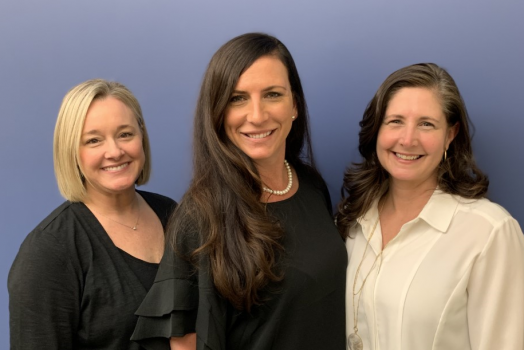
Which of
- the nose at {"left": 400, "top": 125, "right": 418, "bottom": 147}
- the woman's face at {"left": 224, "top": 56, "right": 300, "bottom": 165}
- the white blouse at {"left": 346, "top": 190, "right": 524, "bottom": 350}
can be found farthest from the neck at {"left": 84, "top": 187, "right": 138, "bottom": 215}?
the nose at {"left": 400, "top": 125, "right": 418, "bottom": 147}

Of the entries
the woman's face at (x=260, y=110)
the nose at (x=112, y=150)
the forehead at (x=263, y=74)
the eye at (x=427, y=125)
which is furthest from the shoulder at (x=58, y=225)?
the eye at (x=427, y=125)

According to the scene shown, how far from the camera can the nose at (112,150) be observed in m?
2.04

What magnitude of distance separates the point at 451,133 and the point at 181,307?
45.5 inches

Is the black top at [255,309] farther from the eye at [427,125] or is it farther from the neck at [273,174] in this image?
the eye at [427,125]

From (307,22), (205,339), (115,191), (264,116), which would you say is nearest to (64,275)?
(115,191)

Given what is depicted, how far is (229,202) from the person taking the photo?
1.84 meters

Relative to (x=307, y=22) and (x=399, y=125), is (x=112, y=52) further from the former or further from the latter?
(x=399, y=125)

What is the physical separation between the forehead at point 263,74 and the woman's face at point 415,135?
437 millimetres

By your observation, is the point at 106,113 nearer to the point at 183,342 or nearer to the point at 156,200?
the point at 156,200

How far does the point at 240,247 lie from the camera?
5.87 feet

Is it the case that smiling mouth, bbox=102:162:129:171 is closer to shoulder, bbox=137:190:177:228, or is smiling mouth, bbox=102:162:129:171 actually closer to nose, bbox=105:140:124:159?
nose, bbox=105:140:124:159

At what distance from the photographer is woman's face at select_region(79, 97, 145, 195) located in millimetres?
2039

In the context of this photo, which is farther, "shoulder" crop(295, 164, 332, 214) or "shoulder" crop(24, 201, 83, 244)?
"shoulder" crop(295, 164, 332, 214)

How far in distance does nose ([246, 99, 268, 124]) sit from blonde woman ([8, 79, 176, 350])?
55 centimetres
